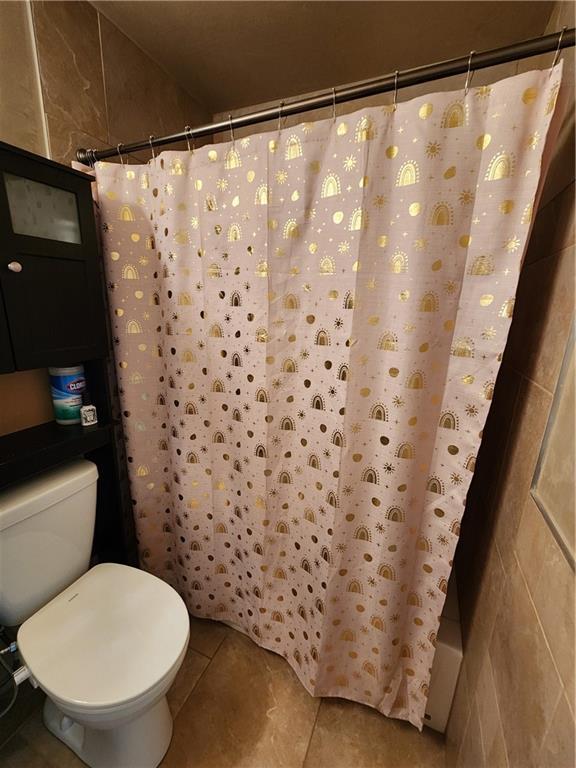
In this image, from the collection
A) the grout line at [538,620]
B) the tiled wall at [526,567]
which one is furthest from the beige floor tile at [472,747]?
the grout line at [538,620]

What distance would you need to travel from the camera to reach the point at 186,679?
4.00ft

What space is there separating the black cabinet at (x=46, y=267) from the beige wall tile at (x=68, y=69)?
0.78ft

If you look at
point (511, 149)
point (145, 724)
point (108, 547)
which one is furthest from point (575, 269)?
point (108, 547)

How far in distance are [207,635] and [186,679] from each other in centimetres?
17

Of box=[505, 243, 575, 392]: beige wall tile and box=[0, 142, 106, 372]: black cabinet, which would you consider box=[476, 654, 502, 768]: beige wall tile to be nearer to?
box=[505, 243, 575, 392]: beige wall tile

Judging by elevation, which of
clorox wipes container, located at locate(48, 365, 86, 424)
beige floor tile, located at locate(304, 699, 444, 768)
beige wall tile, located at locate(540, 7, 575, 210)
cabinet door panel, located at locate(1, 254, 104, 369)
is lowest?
beige floor tile, located at locate(304, 699, 444, 768)

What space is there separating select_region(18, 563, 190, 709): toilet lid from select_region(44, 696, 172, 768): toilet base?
197 millimetres

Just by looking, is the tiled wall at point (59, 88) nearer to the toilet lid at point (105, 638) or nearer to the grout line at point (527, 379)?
the toilet lid at point (105, 638)

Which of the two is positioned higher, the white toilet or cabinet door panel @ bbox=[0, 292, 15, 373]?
cabinet door panel @ bbox=[0, 292, 15, 373]

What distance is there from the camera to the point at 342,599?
1.05m

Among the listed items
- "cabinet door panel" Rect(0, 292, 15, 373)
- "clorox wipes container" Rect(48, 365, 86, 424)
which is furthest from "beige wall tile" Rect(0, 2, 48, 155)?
"clorox wipes container" Rect(48, 365, 86, 424)

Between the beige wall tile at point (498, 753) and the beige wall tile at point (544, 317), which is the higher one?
the beige wall tile at point (544, 317)

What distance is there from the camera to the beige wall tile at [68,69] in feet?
3.18

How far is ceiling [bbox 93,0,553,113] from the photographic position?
106 cm
